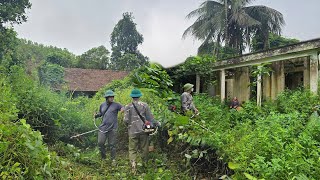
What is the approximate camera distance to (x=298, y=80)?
13.6 meters

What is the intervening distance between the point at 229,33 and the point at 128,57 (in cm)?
1343

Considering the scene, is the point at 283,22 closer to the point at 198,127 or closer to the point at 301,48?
the point at 301,48

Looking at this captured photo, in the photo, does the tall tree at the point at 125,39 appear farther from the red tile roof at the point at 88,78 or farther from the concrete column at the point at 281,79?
the concrete column at the point at 281,79

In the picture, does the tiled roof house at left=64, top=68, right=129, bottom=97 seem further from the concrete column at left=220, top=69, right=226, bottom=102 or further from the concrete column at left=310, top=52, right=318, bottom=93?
the concrete column at left=310, top=52, right=318, bottom=93

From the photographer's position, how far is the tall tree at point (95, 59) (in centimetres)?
3890

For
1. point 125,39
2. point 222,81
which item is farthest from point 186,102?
point 125,39

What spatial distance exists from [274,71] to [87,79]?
724 inches

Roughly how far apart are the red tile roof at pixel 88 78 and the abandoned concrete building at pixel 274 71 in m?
13.6

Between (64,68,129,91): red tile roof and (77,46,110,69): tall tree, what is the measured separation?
30.6 ft

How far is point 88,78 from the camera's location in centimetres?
2802

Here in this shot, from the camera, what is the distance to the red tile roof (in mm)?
26267

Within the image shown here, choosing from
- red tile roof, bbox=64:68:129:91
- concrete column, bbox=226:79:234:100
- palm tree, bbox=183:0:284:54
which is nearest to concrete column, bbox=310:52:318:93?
concrete column, bbox=226:79:234:100

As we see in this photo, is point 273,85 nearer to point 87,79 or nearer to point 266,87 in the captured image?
point 266,87

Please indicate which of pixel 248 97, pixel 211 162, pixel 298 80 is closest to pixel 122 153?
pixel 211 162
